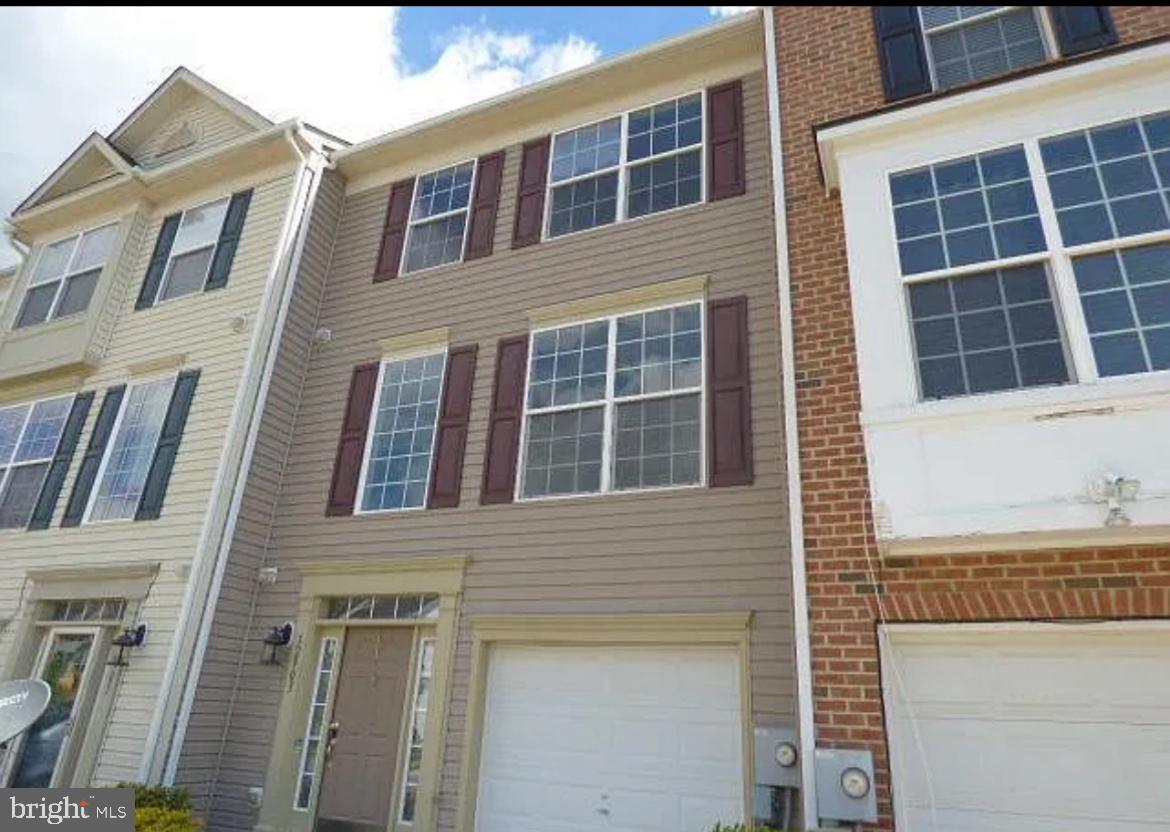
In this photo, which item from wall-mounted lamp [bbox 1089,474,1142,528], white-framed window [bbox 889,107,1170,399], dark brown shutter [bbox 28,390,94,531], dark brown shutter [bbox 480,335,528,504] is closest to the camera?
wall-mounted lamp [bbox 1089,474,1142,528]

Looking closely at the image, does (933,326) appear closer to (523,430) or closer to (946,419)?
(946,419)

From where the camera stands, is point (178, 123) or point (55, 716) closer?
point (55, 716)

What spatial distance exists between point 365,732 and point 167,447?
463 cm

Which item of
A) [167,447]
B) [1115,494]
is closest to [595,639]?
[1115,494]

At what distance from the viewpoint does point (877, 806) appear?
14.8ft

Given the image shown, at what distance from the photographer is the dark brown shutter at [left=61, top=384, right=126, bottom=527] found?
384 inches

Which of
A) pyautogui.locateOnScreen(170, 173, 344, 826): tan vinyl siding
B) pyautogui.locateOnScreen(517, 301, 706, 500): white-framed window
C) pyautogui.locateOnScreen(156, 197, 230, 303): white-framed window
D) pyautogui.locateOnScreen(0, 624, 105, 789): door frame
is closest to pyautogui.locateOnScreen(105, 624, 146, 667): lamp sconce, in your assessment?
pyautogui.locateOnScreen(0, 624, 105, 789): door frame

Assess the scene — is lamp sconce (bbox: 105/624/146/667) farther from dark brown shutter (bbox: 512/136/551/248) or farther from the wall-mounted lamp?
the wall-mounted lamp

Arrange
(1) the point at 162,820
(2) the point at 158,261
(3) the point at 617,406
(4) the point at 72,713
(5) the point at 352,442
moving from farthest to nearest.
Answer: (2) the point at 158,261 < (5) the point at 352,442 < (4) the point at 72,713 < (3) the point at 617,406 < (1) the point at 162,820

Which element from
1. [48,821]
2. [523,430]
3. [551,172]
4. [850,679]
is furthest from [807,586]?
[48,821]

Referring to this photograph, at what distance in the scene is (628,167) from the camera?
8.94 metres

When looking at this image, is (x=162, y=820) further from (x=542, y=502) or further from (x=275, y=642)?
(x=542, y=502)

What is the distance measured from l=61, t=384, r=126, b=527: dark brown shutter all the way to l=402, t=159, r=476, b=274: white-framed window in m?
4.58

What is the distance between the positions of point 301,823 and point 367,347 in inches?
216
